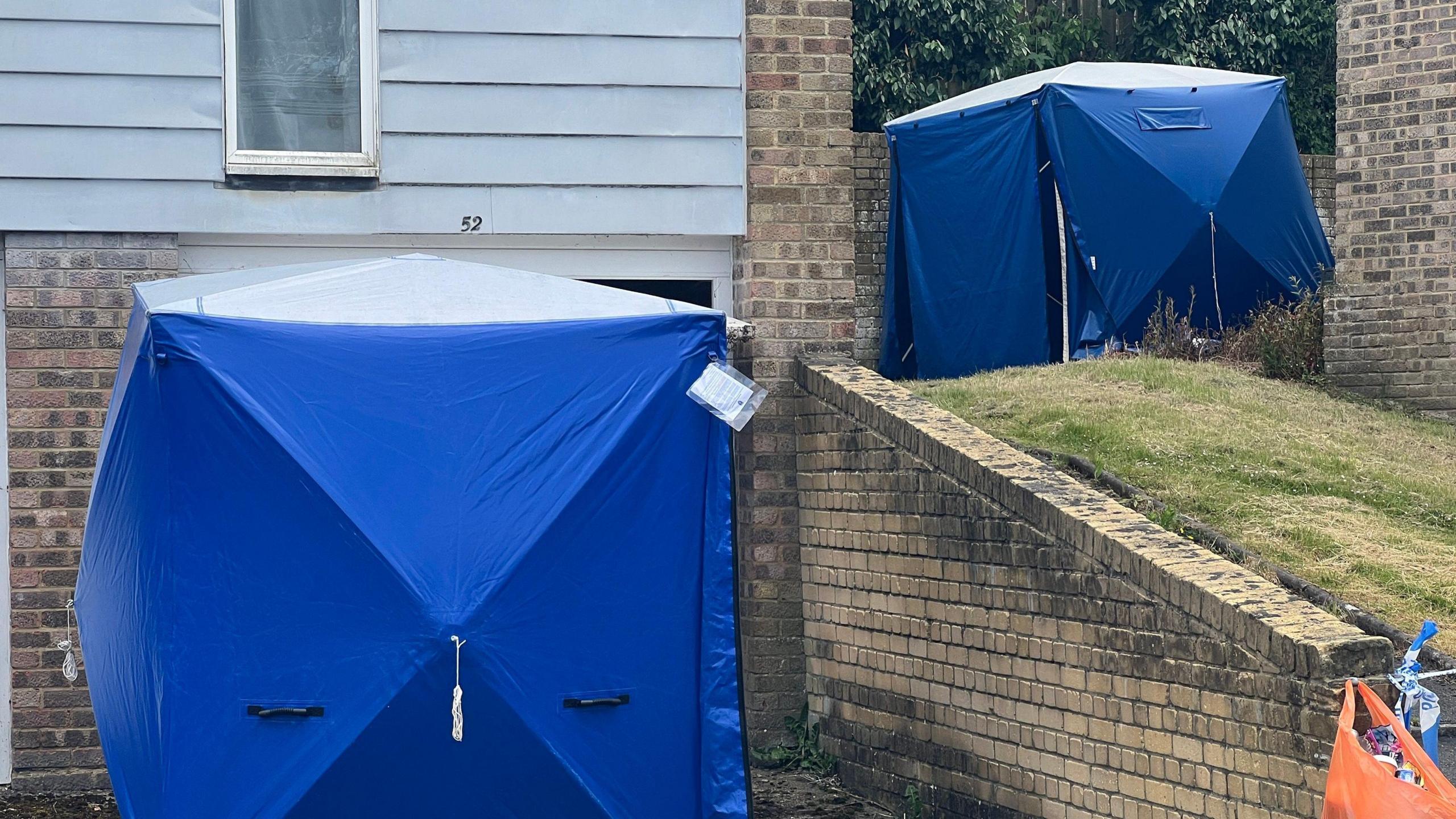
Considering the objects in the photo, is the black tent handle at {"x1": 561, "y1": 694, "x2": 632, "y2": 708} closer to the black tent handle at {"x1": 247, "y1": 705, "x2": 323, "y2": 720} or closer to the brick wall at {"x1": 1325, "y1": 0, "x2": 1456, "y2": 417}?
the black tent handle at {"x1": 247, "y1": 705, "x2": 323, "y2": 720}

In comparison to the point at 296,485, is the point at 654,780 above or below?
below

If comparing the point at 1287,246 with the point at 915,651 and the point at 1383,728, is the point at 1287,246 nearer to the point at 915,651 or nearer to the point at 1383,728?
the point at 915,651

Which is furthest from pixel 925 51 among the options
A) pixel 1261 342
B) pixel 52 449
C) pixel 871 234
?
pixel 52 449

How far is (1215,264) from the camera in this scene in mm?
12812

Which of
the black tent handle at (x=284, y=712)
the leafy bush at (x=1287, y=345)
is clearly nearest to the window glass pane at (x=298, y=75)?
the black tent handle at (x=284, y=712)

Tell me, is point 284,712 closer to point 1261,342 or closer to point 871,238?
point 1261,342

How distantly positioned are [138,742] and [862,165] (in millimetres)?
10433

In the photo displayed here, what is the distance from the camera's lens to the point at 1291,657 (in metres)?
4.58

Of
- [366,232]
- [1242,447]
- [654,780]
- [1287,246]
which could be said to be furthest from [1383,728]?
[1287,246]

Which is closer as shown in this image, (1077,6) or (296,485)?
(296,485)

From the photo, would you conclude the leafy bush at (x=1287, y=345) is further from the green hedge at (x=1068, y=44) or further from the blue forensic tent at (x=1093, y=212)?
the green hedge at (x=1068, y=44)

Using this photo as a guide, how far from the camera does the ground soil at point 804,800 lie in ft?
22.3

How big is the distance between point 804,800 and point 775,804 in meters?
0.16

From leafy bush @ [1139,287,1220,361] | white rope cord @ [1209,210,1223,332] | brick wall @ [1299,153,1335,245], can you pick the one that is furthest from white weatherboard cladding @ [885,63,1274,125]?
leafy bush @ [1139,287,1220,361]
